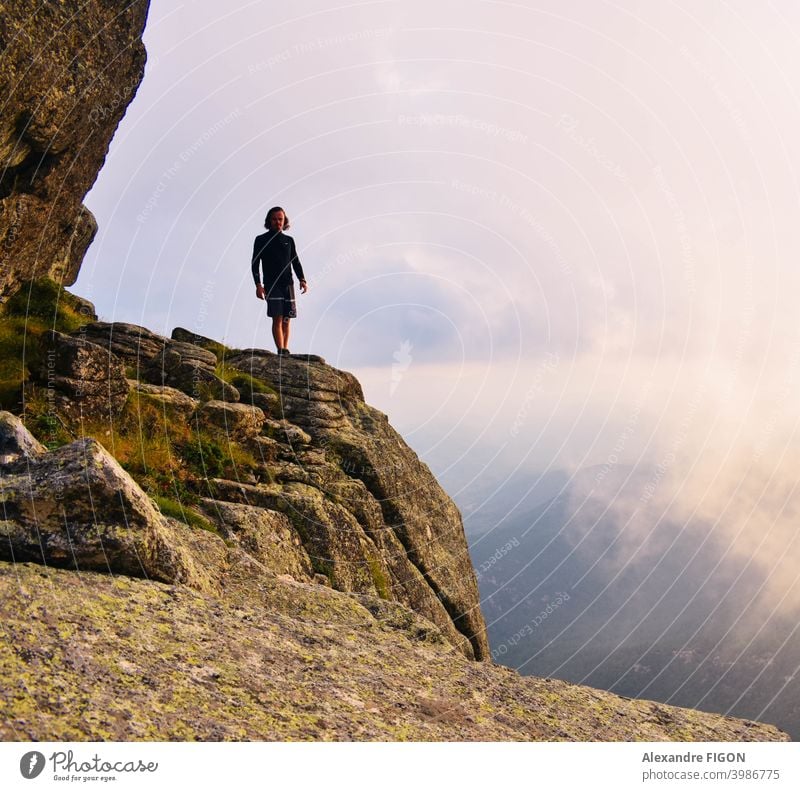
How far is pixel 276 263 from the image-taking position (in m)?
23.2

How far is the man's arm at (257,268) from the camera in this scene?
23.2 meters

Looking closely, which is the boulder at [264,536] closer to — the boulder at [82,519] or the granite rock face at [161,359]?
the boulder at [82,519]

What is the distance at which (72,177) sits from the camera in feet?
70.4

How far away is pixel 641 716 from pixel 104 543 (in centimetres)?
830

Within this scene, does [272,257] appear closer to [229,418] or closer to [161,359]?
[161,359]

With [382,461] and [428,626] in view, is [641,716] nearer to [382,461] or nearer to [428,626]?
[428,626]

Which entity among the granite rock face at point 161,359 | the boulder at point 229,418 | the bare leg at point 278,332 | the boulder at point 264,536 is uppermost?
the bare leg at point 278,332

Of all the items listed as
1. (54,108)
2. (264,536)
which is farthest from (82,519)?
(54,108)

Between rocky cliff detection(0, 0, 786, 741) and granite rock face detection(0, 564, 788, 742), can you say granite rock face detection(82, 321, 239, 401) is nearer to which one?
rocky cliff detection(0, 0, 786, 741)

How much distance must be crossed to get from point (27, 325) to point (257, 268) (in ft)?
27.2
